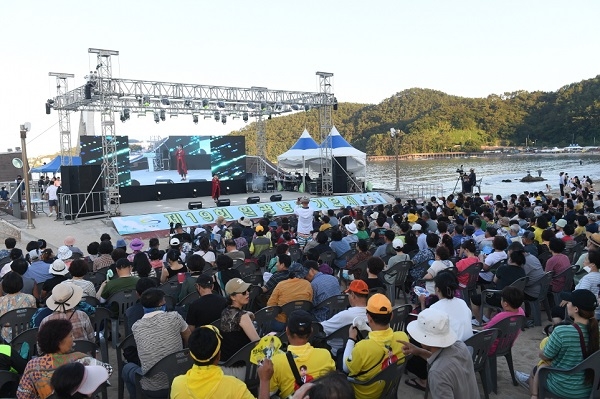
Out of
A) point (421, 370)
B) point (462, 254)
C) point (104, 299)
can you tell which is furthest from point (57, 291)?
point (462, 254)

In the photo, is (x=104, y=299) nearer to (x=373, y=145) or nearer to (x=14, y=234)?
(x=14, y=234)

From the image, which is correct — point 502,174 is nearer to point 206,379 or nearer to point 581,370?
point 581,370

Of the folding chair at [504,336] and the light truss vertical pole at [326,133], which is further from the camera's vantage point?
the light truss vertical pole at [326,133]

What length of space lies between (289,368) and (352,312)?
116cm

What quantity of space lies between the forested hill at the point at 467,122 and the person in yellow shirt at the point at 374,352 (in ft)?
246

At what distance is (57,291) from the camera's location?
3789mm

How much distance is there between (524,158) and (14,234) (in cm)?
8127

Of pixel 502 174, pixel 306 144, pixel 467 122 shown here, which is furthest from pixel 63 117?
pixel 467 122

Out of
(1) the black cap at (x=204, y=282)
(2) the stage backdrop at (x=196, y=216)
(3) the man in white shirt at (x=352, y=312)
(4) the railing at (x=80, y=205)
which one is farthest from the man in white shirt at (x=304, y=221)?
(4) the railing at (x=80, y=205)

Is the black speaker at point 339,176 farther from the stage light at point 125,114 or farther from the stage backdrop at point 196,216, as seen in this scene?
the stage light at point 125,114

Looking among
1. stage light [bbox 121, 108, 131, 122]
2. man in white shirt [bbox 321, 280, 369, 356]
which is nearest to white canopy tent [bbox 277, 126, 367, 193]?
stage light [bbox 121, 108, 131, 122]

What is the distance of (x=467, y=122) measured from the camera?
316 feet

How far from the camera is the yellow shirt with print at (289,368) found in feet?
9.15

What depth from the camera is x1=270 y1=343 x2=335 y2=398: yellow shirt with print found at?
9.15 ft
